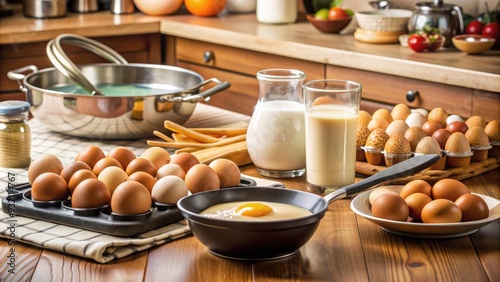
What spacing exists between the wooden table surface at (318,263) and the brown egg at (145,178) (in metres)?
0.12

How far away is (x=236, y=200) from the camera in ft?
3.99

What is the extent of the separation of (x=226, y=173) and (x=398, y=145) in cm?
35

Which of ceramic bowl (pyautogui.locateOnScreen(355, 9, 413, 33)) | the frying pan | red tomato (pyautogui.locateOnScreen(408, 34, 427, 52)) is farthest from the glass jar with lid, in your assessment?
ceramic bowl (pyautogui.locateOnScreen(355, 9, 413, 33))

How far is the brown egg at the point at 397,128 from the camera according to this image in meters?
1.58

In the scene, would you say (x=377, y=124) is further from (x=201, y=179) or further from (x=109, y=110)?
(x=109, y=110)

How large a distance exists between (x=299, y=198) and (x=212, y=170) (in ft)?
0.64

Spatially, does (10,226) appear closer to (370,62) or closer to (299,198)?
(299,198)

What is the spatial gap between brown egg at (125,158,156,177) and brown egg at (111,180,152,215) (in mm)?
150

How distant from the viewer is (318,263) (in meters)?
1.12

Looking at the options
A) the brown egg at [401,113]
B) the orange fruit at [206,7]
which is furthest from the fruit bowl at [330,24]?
the brown egg at [401,113]

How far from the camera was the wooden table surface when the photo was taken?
3.53ft

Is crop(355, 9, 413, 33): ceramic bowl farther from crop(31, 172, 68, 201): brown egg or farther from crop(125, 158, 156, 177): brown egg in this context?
crop(31, 172, 68, 201): brown egg

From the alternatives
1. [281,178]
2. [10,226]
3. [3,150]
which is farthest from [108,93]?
[10,226]

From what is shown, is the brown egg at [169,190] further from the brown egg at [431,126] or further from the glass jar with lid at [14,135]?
the brown egg at [431,126]
